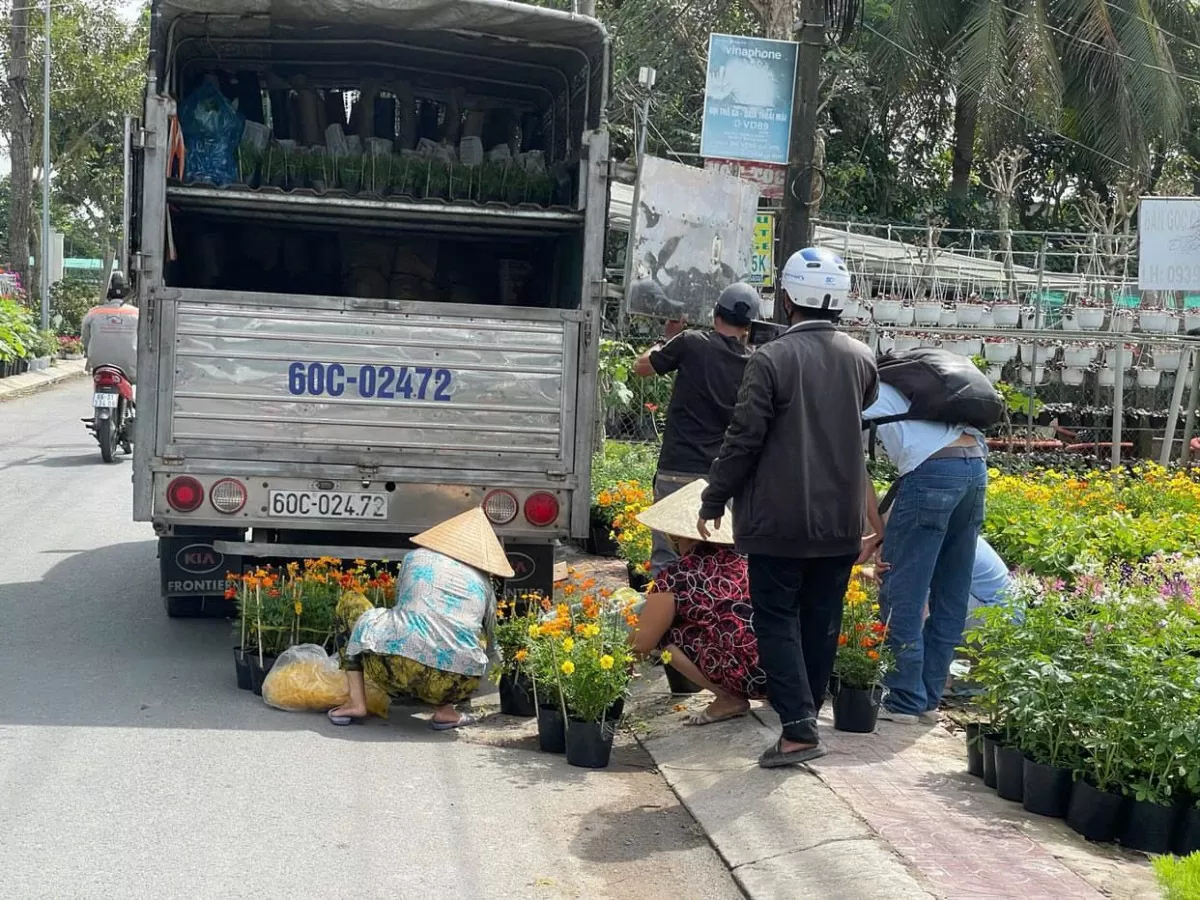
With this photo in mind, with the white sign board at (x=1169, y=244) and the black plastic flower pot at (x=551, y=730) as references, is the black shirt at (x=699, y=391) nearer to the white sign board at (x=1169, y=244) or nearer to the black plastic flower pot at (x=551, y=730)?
the black plastic flower pot at (x=551, y=730)

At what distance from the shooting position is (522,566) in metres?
7.89

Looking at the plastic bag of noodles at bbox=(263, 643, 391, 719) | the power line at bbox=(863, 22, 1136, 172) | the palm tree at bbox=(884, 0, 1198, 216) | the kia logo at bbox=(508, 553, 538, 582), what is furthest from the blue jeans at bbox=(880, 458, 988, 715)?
the palm tree at bbox=(884, 0, 1198, 216)

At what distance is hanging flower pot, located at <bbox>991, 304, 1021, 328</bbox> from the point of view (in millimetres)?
16547

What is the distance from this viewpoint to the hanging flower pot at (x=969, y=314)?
16.4 metres

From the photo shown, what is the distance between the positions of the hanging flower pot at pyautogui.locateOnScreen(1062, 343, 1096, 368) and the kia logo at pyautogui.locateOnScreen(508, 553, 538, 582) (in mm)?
9428

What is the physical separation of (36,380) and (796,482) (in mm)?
24958

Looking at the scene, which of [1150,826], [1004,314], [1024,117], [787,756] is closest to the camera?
[1150,826]

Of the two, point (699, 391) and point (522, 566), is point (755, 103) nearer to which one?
point (699, 391)

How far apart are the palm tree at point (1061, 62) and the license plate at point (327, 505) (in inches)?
710

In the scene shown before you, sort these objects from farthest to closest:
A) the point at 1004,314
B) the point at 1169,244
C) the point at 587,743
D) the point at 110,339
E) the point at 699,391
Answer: the point at 1004,314, the point at 110,339, the point at 1169,244, the point at 699,391, the point at 587,743

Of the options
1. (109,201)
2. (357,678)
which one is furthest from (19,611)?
(109,201)

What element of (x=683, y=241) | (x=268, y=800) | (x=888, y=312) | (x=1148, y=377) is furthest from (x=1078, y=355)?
(x=268, y=800)

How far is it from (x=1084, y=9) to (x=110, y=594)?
69.4 feet

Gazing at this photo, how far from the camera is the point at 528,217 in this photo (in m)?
7.64
